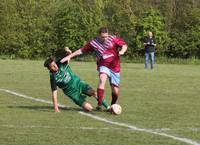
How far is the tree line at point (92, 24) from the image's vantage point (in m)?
46.8

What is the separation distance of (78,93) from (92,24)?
35045 millimetres

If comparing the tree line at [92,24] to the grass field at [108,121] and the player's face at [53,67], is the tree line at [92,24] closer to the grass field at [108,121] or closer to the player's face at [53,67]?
the grass field at [108,121]

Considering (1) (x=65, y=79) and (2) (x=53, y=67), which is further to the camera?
(1) (x=65, y=79)

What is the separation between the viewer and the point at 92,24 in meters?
47.4

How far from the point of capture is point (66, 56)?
41.1 feet

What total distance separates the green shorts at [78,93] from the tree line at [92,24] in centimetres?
3378

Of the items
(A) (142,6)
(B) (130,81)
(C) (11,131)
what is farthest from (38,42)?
A: (C) (11,131)

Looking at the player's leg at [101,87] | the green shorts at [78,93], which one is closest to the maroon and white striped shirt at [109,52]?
the player's leg at [101,87]

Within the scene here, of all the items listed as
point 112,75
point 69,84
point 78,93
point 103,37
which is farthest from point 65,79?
point 103,37

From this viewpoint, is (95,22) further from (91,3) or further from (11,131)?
(11,131)

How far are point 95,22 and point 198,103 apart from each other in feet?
112

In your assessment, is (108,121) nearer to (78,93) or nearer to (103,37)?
(78,93)

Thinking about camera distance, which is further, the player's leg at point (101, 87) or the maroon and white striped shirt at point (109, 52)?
the maroon and white striped shirt at point (109, 52)

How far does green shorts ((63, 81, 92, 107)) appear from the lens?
1248 centimetres
